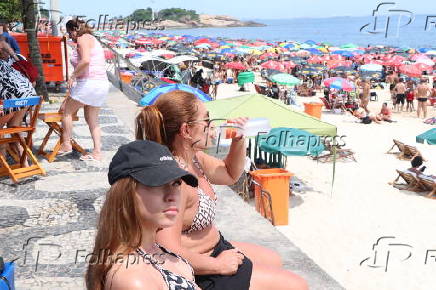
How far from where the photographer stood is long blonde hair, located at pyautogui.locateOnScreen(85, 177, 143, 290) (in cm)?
153

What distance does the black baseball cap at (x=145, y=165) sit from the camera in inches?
59.8

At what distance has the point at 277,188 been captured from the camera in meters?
7.14

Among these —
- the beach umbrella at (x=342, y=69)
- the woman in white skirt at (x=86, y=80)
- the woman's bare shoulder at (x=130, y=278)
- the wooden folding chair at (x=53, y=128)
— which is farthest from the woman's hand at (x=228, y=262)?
the beach umbrella at (x=342, y=69)

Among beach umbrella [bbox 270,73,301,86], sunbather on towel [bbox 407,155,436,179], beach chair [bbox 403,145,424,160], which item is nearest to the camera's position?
sunbather on towel [bbox 407,155,436,179]

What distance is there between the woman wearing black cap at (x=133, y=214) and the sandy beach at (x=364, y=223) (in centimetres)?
458

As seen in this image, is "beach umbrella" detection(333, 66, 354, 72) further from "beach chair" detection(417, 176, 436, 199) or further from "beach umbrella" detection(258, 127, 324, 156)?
"beach umbrella" detection(258, 127, 324, 156)

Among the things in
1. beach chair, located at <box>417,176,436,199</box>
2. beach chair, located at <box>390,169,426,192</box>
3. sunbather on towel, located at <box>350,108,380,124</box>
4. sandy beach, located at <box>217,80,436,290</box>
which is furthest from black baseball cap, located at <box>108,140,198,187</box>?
sunbather on towel, located at <box>350,108,380,124</box>

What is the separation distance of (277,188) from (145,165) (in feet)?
18.8

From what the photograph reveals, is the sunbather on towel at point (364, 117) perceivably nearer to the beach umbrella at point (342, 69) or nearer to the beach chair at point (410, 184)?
the beach chair at point (410, 184)

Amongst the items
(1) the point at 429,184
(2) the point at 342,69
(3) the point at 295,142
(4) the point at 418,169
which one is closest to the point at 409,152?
(4) the point at 418,169

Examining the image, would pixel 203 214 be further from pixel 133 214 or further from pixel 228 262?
pixel 133 214

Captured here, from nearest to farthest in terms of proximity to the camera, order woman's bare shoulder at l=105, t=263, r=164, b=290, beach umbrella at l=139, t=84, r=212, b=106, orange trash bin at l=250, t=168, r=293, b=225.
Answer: woman's bare shoulder at l=105, t=263, r=164, b=290 < orange trash bin at l=250, t=168, r=293, b=225 < beach umbrella at l=139, t=84, r=212, b=106

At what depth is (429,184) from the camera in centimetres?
961

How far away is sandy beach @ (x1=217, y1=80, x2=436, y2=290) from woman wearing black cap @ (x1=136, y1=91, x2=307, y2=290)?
11.8ft
